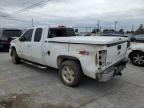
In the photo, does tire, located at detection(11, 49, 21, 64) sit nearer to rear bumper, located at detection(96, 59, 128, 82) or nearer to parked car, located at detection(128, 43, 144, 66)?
rear bumper, located at detection(96, 59, 128, 82)

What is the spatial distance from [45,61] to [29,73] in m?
1.11

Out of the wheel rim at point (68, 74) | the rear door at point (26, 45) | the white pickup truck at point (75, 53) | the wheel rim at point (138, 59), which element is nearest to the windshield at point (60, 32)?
the white pickup truck at point (75, 53)

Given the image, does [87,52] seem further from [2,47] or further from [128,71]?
[2,47]

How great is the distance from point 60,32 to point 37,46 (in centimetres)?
101

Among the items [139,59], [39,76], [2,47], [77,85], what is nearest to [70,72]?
[77,85]

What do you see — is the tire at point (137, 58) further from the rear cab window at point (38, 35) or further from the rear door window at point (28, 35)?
the rear door window at point (28, 35)

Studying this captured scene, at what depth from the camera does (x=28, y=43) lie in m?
6.82

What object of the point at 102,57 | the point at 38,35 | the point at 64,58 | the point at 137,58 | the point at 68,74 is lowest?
the point at 68,74

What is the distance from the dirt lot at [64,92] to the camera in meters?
4.00

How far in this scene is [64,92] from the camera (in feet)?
15.5

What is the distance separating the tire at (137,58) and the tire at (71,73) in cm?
411

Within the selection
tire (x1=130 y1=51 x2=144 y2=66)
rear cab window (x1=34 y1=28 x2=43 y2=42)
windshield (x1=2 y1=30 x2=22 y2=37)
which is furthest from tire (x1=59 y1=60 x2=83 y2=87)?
windshield (x1=2 y1=30 x2=22 y2=37)

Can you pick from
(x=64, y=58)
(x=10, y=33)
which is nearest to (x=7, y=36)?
(x=10, y=33)

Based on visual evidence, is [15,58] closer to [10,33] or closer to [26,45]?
[26,45]
